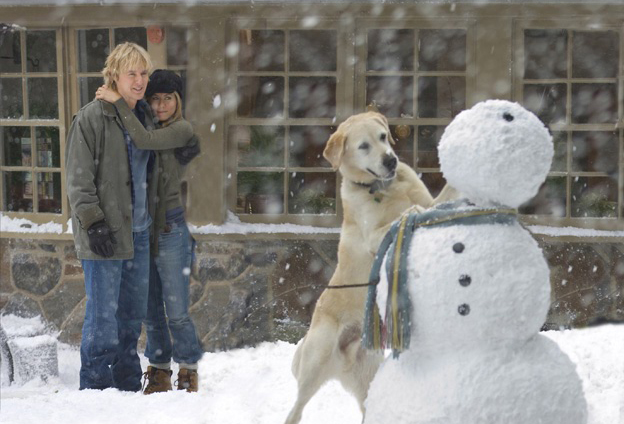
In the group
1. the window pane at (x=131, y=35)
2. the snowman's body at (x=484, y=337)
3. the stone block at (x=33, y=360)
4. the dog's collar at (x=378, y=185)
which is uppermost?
the window pane at (x=131, y=35)

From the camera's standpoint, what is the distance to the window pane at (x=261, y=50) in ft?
19.9

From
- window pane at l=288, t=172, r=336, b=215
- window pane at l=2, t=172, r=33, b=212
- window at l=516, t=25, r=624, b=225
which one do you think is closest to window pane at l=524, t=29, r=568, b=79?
window at l=516, t=25, r=624, b=225

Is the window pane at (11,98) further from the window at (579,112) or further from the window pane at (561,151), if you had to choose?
the window pane at (561,151)

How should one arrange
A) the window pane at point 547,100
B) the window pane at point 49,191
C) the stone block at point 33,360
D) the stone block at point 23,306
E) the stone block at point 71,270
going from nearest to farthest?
the stone block at point 33,360 < the window pane at point 547,100 < the stone block at point 71,270 < the stone block at point 23,306 < the window pane at point 49,191

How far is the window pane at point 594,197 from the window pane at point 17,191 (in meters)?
4.60

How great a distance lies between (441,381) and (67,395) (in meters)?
2.52

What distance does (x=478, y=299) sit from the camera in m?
2.00

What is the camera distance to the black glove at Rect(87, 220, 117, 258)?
3984mm

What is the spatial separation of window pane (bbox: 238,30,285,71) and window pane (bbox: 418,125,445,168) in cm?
125

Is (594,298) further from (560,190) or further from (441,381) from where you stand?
(441,381)

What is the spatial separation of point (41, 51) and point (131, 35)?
832mm

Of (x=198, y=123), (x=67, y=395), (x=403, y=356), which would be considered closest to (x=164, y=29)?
(x=198, y=123)

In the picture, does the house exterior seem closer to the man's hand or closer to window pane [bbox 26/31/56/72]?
window pane [bbox 26/31/56/72]

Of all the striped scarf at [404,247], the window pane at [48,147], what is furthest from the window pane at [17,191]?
the striped scarf at [404,247]
